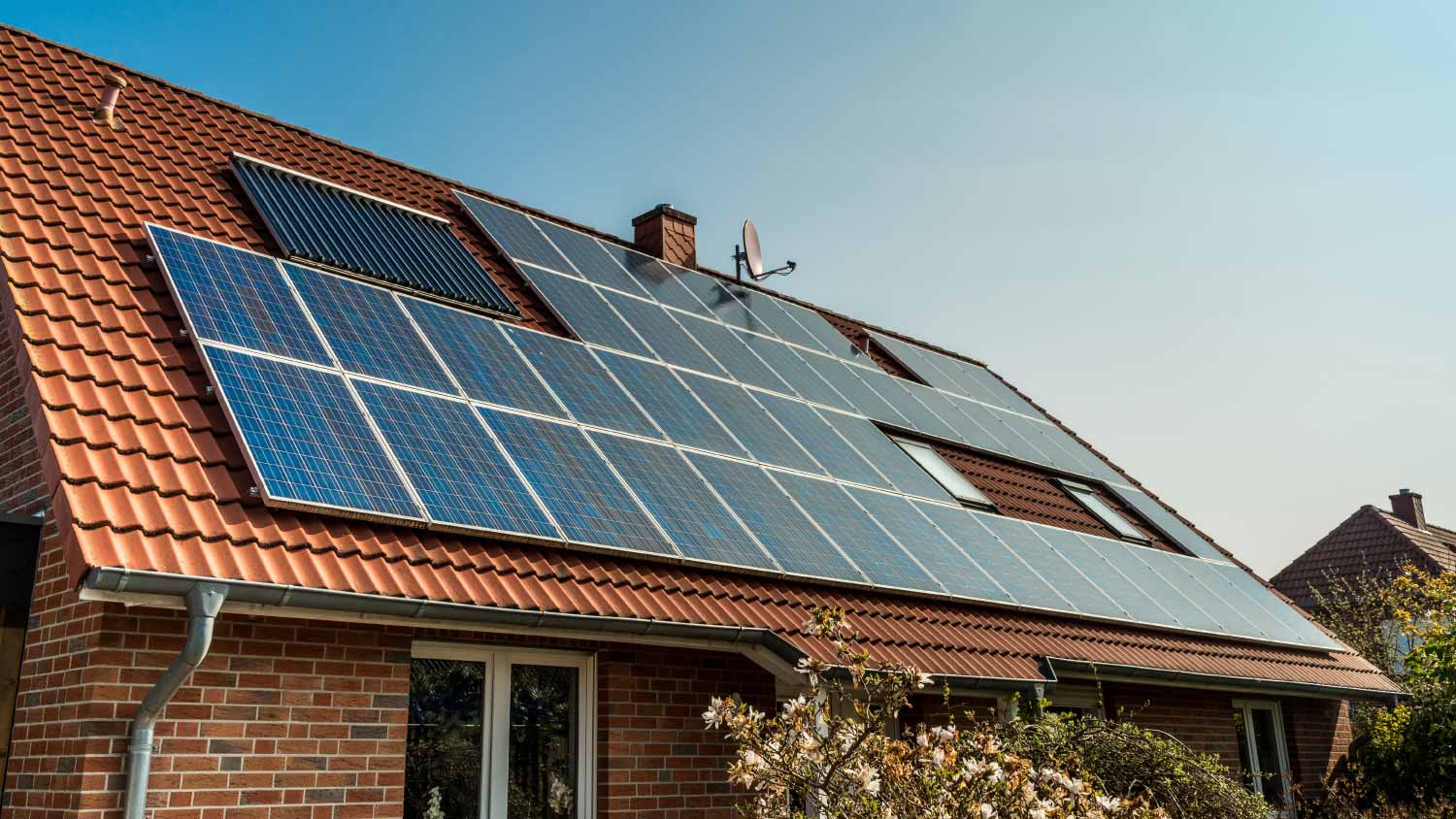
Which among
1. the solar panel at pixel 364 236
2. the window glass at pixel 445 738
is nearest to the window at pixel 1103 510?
the solar panel at pixel 364 236

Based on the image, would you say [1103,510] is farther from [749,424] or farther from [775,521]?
[775,521]

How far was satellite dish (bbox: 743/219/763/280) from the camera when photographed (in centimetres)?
1723

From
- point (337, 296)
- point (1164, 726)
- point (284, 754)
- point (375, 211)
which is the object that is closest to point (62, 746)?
point (284, 754)

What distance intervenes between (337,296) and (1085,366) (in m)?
11.4

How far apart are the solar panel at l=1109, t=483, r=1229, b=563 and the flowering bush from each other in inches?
396

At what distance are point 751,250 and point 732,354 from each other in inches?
214

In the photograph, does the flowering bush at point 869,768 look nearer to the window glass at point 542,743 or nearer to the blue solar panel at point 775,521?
the window glass at point 542,743

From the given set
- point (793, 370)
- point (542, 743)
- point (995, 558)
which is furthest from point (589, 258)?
point (542, 743)

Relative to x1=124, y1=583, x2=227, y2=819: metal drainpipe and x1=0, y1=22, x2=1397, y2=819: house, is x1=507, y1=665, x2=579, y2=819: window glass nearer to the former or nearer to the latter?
x1=0, y1=22, x2=1397, y2=819: house

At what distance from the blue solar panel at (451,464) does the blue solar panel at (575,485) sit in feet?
0.52

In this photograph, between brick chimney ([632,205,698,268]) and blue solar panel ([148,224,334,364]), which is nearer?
blue solar panel ([148,224,334,364])

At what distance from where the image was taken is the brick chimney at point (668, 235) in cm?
1489

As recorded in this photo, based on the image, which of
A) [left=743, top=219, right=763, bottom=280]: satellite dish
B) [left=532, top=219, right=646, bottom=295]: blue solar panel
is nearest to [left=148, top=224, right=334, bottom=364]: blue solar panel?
[left=532, top=219, right=646, bottom=295]: blue solar panel

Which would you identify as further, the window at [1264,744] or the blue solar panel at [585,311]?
the window at [1264,744]
